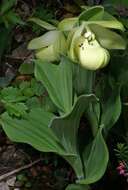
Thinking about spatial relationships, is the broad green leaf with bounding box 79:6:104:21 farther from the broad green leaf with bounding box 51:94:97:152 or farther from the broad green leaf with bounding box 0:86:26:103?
the broad green leaf with bounding box 0:86:26:103

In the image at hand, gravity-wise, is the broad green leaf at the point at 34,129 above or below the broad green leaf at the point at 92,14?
below

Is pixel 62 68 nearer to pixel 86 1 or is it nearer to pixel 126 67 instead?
pixel 126 67

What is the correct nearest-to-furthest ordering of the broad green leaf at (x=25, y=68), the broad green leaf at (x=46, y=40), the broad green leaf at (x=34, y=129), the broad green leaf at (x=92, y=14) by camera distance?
the broad green leaf at (x=92, y=14) < the broad green leaf at (x=46, y=40) < the broad green leaf at (x=34, y=129) < the broad green leaf at (x=25, y=68)

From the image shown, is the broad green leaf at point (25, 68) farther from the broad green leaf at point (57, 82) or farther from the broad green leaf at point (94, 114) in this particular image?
the broad green leaf at point (94, 114)

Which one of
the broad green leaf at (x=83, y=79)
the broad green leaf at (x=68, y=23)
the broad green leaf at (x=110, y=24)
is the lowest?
the broad green leaf at (x=83, y=79)

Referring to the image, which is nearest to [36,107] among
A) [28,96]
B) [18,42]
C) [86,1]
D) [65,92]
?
[28,96]

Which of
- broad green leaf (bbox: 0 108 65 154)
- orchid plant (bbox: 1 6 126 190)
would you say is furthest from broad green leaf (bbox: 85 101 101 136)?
broad green leaf (bbox: 0 108 65 154)

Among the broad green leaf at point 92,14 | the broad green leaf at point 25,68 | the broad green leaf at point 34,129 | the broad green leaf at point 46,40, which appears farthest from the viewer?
the broad green leaf at point 25,68

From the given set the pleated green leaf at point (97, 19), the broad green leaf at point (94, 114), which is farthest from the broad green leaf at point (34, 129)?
the pleated green leaf at point (97, 19)
